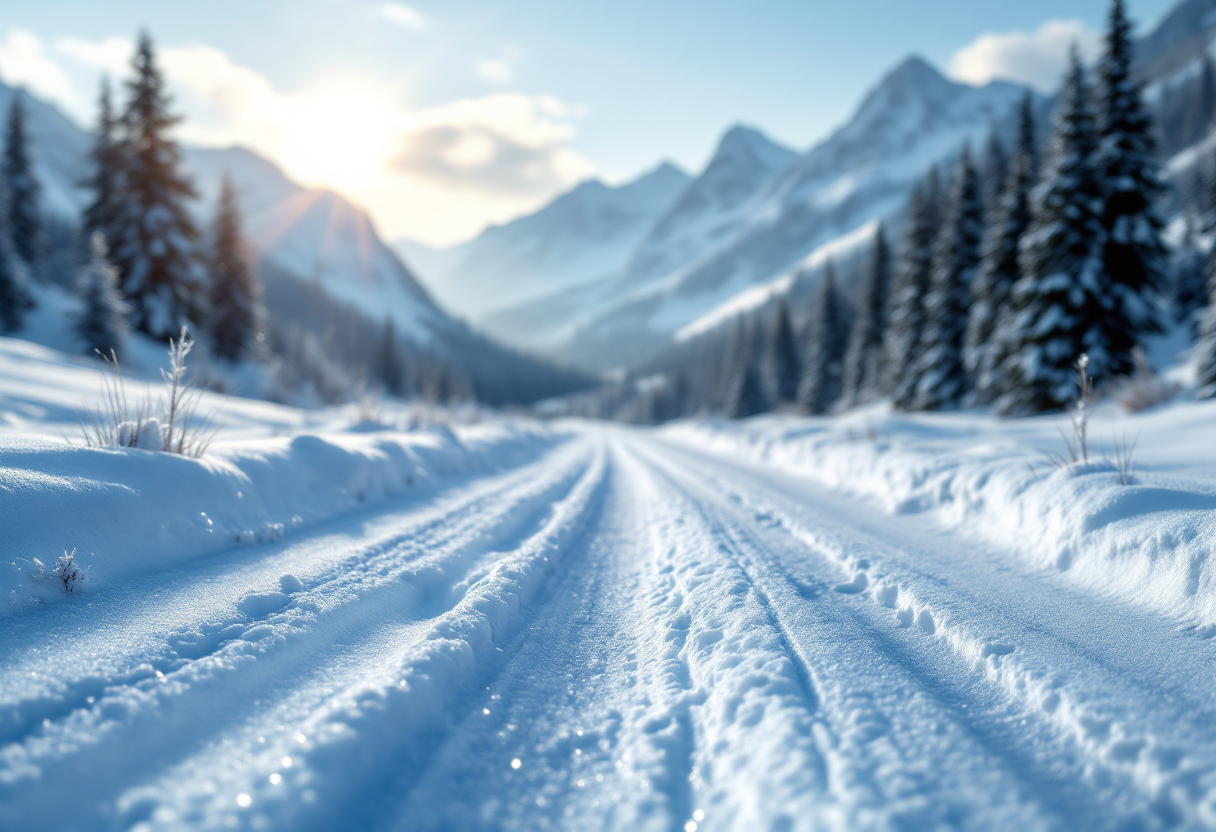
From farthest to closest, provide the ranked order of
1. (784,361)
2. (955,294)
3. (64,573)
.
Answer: (784,361) → (955,294) → (64,573)

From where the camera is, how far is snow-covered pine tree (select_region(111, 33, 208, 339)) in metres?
22.2

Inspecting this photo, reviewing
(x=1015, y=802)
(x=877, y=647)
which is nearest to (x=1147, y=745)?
(x=1015, y=802)

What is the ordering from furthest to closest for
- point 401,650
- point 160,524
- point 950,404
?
1. point 950,404
2. point 160,524
3. point 401,650

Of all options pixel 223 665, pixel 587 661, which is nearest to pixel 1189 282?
pixel 587 661

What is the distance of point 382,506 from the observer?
5.60 meters

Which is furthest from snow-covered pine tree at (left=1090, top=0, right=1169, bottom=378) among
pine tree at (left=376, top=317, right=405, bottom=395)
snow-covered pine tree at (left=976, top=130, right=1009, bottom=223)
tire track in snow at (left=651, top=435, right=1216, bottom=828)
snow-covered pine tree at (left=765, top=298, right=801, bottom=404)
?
pine tree at (left=376, top=317, right=405, bottom=395)

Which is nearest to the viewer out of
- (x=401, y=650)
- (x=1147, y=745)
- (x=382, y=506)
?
(x=1147, y=745)

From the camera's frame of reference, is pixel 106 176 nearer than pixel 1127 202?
No

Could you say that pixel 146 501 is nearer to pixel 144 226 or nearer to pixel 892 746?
pixel 892 746

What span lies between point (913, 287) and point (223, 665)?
3101 cm

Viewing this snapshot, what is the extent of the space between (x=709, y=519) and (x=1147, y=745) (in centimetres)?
395

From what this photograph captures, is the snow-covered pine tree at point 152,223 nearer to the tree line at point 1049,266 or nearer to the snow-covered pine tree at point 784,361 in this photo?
the tree line at point 1049,266

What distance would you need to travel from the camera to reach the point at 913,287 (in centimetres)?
2723

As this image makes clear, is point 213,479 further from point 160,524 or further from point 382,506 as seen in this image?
point 382,506
